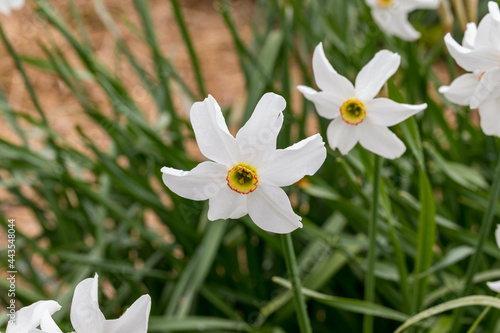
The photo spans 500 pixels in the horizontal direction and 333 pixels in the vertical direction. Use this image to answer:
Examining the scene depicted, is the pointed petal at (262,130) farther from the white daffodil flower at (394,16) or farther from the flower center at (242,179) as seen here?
the white daffodil flower at (394,16)

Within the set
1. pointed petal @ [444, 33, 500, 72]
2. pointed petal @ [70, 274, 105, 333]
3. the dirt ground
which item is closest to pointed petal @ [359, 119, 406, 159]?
pointed petal @ [444, 33, 500, 72]

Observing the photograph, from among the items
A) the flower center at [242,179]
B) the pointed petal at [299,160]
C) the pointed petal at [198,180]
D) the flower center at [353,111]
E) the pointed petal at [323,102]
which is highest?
the pointed petal at [323,102]

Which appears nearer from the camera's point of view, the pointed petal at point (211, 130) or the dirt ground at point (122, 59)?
the pointed petal at point (211, 130)

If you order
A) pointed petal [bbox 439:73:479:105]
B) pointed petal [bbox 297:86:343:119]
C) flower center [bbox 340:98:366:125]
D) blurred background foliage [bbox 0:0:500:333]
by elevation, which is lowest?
pointed petal [bbox 439:73:479:105]

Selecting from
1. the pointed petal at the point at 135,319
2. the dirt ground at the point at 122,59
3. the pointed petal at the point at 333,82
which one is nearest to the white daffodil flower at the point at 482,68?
the pointed petal at the point at 333,82

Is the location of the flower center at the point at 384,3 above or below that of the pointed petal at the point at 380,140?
above

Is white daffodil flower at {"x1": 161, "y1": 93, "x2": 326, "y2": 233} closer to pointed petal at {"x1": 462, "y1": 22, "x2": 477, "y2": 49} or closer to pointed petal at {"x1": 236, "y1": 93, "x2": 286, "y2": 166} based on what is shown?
pointed petal at {"x1": 236, "y1": 93, "x2": 286, "y2": 166}

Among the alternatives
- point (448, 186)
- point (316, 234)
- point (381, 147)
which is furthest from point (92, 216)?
point (381, 147)
